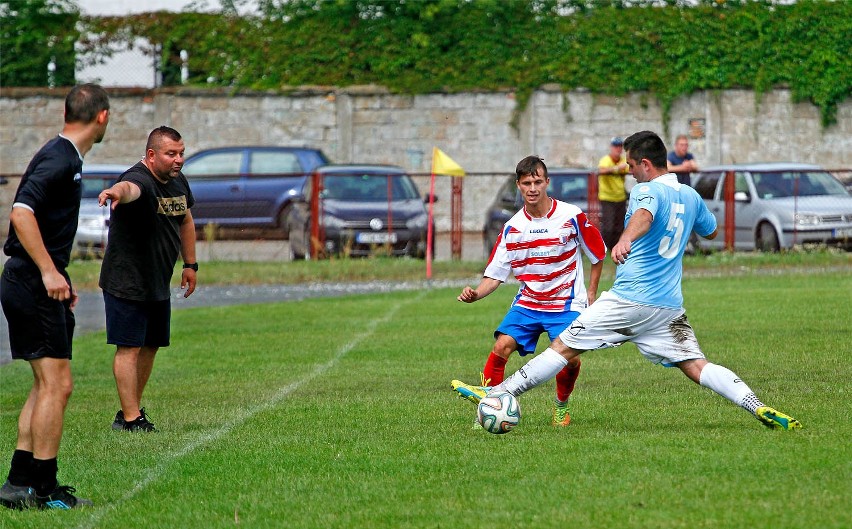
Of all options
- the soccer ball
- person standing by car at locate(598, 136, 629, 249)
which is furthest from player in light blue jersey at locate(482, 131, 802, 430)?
person standing by car at locate(598, 136, 629, 249)

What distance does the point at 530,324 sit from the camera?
27.5 ft

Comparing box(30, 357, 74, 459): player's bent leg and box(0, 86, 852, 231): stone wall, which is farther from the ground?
box(0, 86, 852, 231): stone wall

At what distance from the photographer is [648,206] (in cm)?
730

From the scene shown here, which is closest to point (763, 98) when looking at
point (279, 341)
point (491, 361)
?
point (279, 341)

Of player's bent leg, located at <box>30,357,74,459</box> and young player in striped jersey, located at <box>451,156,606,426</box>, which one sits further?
young player in striped jersey, located at <box>451,156,606,426</box>

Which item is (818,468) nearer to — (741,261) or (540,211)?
(540,211)

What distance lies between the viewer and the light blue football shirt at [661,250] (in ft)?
24.4

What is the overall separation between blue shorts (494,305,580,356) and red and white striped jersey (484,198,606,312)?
0.12 ft

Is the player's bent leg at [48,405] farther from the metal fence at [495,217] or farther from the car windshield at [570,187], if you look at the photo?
the car windshield at [570,187]

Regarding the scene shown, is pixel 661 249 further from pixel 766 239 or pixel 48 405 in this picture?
pixel 766 239

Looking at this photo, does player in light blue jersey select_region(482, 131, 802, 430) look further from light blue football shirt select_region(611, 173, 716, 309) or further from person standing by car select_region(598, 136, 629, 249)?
person standing by car select_region(598, 136, 629, 249)

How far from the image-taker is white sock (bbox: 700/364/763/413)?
7.40 metres

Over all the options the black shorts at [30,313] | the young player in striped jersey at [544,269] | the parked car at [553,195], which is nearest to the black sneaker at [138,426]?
the young player in striped jersey at [544,269]

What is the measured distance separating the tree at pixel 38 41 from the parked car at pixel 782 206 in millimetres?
17249
